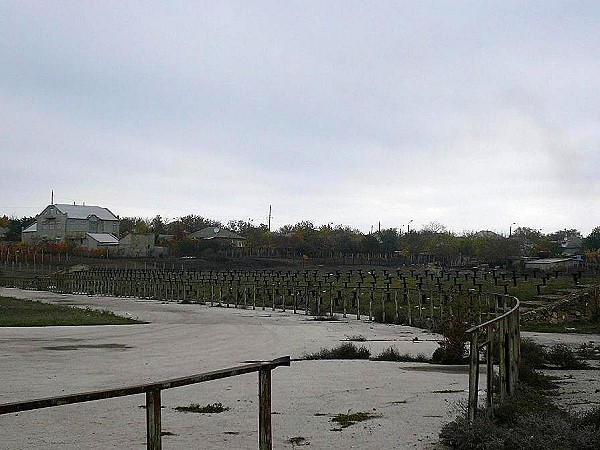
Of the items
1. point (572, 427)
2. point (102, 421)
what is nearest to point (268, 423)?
point (572, 427)

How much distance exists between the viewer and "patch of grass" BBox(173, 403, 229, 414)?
33.1 feet

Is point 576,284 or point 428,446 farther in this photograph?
point 576,284

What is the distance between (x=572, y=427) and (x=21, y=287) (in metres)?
76.2

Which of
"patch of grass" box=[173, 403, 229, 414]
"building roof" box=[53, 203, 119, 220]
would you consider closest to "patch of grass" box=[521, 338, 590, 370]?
"patch of grass" box=[173, 403, 229, 414]

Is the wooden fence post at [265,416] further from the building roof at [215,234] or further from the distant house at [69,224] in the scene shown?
the distant house at [69,224]

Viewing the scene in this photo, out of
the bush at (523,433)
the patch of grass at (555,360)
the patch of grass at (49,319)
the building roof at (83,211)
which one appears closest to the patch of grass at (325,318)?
the patch of grass at (49,319)

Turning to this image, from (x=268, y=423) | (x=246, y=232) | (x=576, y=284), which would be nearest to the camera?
(x=268, y=423)

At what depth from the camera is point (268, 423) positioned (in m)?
5.03

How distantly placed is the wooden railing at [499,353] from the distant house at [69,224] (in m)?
106

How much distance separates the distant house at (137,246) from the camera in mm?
101875

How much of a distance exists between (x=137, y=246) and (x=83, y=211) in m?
16.2

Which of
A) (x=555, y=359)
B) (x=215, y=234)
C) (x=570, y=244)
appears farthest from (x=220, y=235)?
(x=555, y=359)

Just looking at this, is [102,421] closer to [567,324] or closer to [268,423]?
[268,423]

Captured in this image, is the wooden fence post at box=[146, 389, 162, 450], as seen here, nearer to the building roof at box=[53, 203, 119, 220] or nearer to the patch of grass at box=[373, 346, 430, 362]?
the patch of grass at box=[373, 346, 430, 362]
